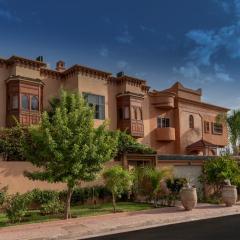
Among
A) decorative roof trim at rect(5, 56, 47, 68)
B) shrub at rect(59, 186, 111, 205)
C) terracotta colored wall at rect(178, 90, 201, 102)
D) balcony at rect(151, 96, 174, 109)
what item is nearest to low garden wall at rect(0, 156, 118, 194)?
shrub at rect(59, 186, 111, 205)

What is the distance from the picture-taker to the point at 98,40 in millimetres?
23750

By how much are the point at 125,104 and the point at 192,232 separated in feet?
72.2

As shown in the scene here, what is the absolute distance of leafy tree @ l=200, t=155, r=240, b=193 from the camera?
83.7 ft

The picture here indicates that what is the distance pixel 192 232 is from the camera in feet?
46.8

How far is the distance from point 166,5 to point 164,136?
19.6 meters

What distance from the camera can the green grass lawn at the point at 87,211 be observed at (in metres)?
17.5

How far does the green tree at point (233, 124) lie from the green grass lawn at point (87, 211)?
26.6 metres

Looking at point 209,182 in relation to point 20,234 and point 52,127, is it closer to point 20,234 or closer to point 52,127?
point 52,127

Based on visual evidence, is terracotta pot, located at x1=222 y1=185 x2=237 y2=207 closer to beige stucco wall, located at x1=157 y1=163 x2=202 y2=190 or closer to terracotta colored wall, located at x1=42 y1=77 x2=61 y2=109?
beige stucco wall, located at x1=157 y1=163 x2=202 y2=190

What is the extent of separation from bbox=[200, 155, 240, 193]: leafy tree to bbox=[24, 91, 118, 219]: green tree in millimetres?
9347

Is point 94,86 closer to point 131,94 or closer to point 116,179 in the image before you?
point 131,94

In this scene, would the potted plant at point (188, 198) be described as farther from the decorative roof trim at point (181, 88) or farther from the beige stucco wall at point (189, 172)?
the decorative roof trim at point (181, 88)

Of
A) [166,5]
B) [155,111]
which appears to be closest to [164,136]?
[155,111]

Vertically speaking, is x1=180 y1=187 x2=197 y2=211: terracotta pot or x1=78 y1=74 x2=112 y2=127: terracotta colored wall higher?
x1=78 y1=74 x2=112 y2=127: terracotta colored wall
